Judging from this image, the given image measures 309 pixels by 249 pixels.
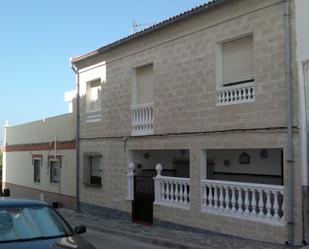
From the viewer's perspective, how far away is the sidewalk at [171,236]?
10.9m

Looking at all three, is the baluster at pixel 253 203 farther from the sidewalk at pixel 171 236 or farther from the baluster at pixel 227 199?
the baluster at pixel 227 199

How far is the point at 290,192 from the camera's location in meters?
10.3

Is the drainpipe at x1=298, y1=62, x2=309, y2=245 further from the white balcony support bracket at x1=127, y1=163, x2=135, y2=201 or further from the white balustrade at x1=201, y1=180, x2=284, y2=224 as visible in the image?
the white balcony support bracket at x1=127, y1=163, x2=135, y2=201

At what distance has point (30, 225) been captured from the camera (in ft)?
22.9

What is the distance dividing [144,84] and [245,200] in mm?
5650

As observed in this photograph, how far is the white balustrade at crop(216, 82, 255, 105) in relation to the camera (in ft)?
38.2

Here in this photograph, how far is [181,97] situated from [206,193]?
2.60 m

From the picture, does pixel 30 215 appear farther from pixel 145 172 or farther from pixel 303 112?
pixel 145 172

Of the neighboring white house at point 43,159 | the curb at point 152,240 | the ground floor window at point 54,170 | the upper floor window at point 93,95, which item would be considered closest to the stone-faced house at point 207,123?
the upper floor window at point 93,95

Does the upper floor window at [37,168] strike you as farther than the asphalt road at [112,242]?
Yes

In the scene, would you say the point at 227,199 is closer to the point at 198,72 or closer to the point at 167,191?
the point at 167,191

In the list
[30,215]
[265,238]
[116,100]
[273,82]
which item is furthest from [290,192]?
[116,100]

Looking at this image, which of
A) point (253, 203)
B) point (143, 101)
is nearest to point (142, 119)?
point (143, 101)

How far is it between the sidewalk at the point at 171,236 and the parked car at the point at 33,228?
424 centimetres
